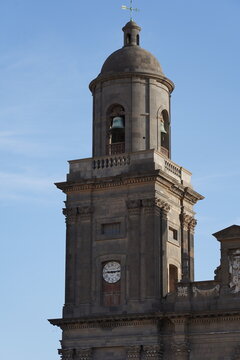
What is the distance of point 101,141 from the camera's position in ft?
178

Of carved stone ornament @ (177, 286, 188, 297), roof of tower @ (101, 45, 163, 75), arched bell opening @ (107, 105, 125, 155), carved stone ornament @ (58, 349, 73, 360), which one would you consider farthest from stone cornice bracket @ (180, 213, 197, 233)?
carved stone ornament @ (58, 349, 73, 360)

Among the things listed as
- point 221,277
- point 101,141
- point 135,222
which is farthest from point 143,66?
point 221,277

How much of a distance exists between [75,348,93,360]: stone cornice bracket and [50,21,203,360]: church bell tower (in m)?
0.05

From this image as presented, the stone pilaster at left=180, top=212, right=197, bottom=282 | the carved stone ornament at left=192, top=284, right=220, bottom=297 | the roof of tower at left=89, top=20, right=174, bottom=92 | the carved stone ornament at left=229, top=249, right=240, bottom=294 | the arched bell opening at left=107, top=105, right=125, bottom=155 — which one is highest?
the roof of tower at left=89, top=20, right=174, bottom=92

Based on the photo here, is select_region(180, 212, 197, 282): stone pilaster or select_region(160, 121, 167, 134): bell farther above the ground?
select_region(160, 121, 167, 134): bell

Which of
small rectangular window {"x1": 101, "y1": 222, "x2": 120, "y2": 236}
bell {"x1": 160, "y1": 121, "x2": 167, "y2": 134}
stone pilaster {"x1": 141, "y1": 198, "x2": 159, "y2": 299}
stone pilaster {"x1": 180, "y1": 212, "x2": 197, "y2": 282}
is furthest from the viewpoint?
bell {"x1": 160, "y1": 121, "x2": 167, "y2": 134}

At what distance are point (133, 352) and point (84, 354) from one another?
261 centimetres

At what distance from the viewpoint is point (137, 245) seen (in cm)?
5138

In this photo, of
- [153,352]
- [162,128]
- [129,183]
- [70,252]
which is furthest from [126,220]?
[153,352]

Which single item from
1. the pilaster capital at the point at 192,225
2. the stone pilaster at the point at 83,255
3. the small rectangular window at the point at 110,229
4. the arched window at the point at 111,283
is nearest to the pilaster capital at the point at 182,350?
the arched window at the point at 111,283

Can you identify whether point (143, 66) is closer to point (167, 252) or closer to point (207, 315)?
point (167, 252)

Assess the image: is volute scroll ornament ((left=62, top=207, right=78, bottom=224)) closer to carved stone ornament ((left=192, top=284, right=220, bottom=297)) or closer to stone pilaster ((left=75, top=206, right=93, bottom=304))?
stone pilaster ((left=75, top=206, right=93, bottom=304))

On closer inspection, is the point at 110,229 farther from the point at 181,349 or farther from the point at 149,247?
the point at 181,349

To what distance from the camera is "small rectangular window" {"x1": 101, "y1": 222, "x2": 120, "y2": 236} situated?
52.2 m
